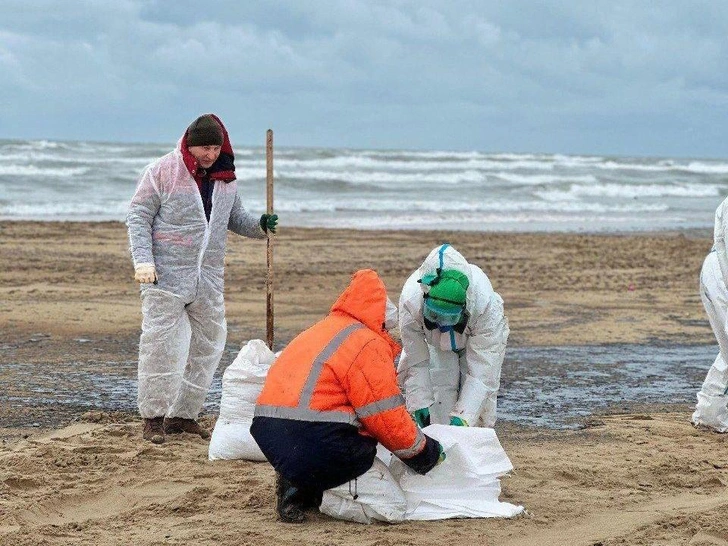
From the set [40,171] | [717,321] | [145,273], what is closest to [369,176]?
[40,171]

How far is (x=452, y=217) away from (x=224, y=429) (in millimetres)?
19491

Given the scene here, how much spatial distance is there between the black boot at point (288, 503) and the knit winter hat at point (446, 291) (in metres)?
1.07

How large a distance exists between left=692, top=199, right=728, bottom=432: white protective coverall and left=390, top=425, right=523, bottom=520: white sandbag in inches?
78.9

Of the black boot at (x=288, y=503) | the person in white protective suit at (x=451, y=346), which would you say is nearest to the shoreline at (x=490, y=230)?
the person in white protective suit at (x=451, y=346)

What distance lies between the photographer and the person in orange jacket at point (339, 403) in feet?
15.4

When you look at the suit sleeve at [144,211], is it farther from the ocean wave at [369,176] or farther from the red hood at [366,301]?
the ocean wave at [369,176]

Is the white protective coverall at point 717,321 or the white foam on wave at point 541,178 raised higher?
the white protective coverall at point 717,321

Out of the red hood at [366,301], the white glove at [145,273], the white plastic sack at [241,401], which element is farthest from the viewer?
the white glove at [145,273]

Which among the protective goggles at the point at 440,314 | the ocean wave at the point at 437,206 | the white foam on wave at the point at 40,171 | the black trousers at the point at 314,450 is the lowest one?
the ocean wave at the point at 437,206

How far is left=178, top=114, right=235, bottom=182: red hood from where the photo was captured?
248 inches

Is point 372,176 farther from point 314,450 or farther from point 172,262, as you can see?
point 314,450

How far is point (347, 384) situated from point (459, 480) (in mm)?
875

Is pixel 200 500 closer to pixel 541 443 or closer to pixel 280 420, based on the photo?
pixel 280 420

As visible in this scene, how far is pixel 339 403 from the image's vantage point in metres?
4.74
